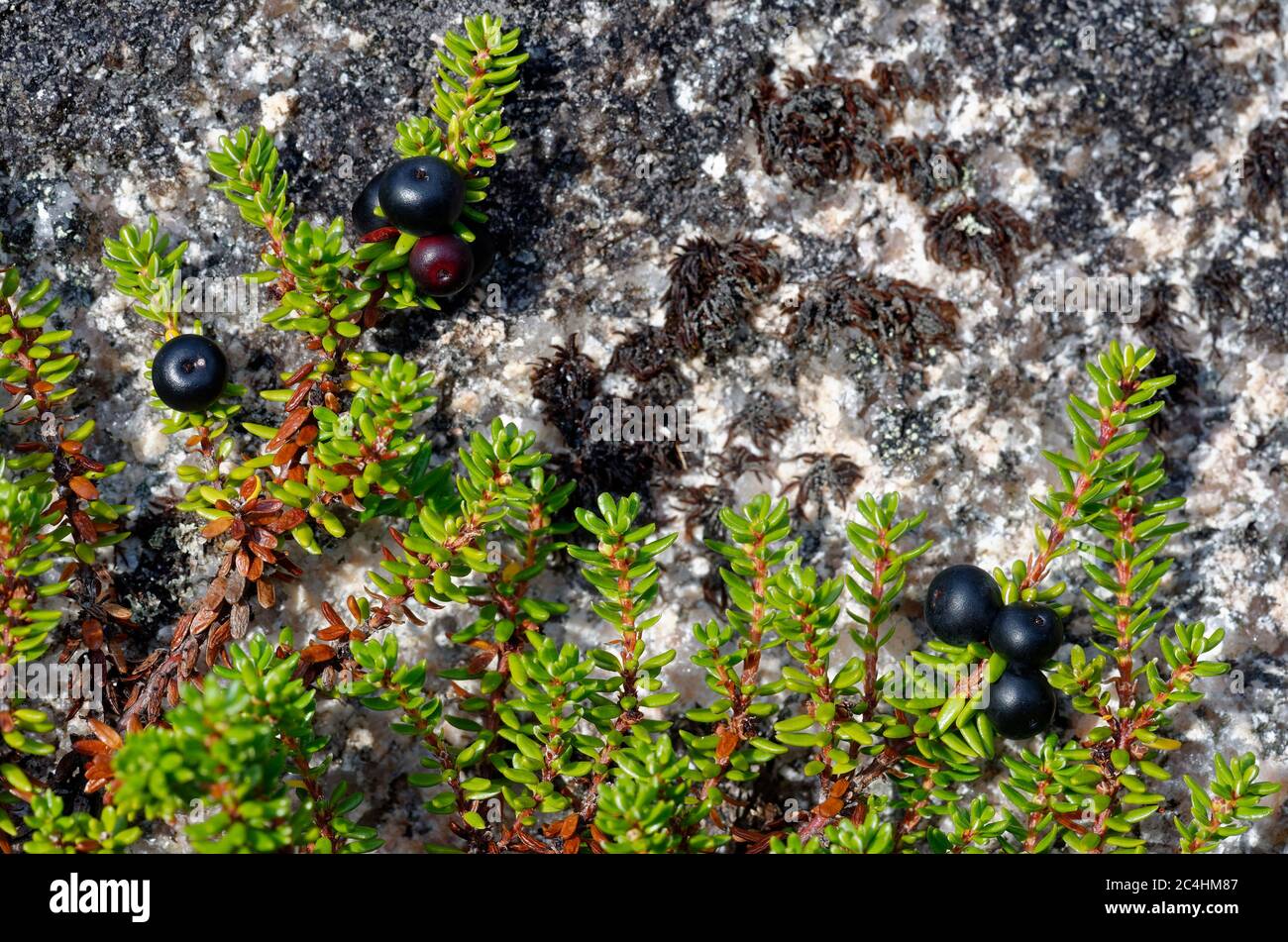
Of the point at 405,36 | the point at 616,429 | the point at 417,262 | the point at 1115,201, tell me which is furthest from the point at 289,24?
the point at 1115,201

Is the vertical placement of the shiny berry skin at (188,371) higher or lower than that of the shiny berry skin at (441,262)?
lower

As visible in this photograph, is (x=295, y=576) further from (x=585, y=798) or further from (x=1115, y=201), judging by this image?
(x=1115, y=201)

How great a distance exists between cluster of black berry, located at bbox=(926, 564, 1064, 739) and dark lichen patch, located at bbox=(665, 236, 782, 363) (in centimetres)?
119

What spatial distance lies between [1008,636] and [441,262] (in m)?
2.13

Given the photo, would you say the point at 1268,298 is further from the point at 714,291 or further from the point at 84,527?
the point at 84,527

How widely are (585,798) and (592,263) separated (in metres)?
1.88

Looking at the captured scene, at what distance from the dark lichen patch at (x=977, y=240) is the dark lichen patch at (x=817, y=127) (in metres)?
0.36

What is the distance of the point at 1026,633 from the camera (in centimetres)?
325

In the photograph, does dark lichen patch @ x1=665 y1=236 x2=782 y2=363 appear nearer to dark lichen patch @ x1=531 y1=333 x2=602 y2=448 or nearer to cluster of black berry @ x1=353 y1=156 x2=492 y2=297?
dark lichen patch @ x1=531 y1=333 x2=602 y2=448

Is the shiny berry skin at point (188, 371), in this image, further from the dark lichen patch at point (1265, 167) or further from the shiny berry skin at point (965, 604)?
the dark lichen patch at point (1265, 167)

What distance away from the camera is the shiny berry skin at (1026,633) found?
3248 mm

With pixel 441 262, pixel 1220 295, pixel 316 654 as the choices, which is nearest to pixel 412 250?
pixel 441 262

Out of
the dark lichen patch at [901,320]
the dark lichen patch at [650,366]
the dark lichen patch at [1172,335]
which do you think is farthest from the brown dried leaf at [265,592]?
the dark lichen patch at [1172,335]

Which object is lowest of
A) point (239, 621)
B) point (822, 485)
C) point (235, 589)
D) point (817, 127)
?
point (239, 621)
